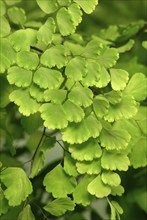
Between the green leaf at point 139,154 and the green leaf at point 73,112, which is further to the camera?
the green leaf at point 139,154

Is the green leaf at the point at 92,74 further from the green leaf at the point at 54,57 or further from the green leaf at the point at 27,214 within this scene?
the green leaf at the point at 27,214

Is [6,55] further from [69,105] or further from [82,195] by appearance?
[82,195]

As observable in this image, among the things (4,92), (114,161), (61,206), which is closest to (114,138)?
(114,161)

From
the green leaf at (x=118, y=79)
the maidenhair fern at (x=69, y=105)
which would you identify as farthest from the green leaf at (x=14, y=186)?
the green leaf at (x=118, y=79)

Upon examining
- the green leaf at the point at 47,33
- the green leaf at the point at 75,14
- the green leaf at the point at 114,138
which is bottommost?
the green leaf at the point at 114,138

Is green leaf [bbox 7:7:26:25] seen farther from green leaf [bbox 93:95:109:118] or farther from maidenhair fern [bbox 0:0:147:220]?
green leaf [bbox 93:95:109:118]
